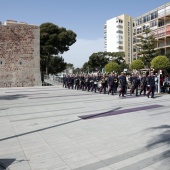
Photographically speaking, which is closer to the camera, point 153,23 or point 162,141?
point 162,141

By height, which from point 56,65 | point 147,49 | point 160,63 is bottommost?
point 160,63

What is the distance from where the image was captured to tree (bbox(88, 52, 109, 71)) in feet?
232

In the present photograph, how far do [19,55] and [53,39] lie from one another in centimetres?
1190

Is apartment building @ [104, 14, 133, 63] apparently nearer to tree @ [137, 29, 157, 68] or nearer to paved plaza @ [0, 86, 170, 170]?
tree @ [137, 29, 157, 68]

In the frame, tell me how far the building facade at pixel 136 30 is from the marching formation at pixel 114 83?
2619cm

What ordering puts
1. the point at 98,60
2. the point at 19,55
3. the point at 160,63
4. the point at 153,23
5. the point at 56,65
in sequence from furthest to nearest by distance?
the point at 98,60, the point at 153,23, the point at 56,65, the point at 160,63, the point at 19,55

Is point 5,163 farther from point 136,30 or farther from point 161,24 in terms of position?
Answer: point 136,30

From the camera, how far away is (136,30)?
6781 centimetres

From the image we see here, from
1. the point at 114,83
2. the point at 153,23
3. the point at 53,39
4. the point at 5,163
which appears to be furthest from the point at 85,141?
the point at 153,23

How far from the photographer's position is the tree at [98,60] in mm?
70750

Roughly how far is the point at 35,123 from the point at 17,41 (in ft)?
84.7

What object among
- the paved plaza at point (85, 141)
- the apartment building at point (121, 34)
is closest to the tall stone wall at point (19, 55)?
the paved plaza at point (85, 141)

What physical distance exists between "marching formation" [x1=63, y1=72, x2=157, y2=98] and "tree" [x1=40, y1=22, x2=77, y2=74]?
16.9 metres

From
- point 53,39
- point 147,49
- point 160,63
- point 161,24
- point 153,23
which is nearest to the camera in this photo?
point 160,63
